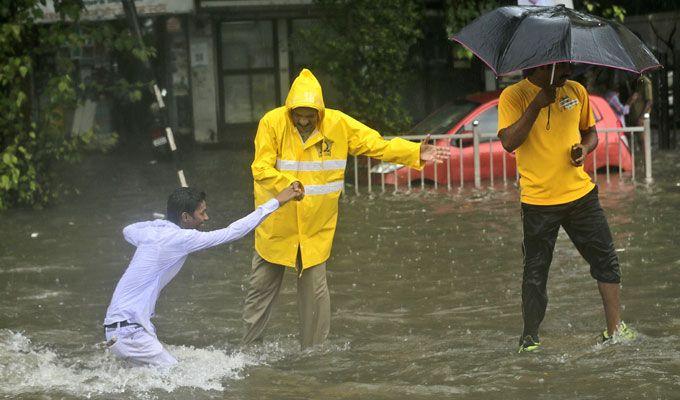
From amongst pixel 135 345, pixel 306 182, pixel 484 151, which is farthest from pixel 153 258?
pixel 484 151

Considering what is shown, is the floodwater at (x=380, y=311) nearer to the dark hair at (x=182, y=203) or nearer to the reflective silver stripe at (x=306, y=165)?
the dark hair at (x=182, y=203)

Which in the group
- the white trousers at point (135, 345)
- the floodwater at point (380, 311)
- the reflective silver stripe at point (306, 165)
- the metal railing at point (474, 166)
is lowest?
the floodwater at point (380, 311)

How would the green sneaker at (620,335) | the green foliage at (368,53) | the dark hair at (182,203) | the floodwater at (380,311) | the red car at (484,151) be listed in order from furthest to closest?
the green foliage at (368,53), the red car at (484,151), the green sneaker at (620,335), the floodwater at (380,311), the dark hair at (182,203)

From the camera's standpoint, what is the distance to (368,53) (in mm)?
18500

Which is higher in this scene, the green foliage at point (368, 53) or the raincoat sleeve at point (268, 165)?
the green foliage at point (368, 53)

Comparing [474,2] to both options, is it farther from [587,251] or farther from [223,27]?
[587,251]

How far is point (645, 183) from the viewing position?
16875 millimetres

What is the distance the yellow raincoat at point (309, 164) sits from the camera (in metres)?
8.08

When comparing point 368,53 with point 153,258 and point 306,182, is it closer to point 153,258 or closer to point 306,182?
point 306,182

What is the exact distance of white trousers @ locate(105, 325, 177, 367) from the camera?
7328mm

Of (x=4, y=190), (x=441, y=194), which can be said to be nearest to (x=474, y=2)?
(x=441, y=194)

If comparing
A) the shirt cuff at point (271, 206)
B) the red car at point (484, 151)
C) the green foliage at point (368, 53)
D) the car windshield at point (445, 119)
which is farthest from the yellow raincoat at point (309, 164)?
the green foliage at point (368, 53)

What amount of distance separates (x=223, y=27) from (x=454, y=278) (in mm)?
13500

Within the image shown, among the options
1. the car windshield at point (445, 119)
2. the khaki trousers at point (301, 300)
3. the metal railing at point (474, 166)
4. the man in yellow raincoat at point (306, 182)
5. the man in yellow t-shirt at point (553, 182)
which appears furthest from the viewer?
the car windshield at point (445, 119)
